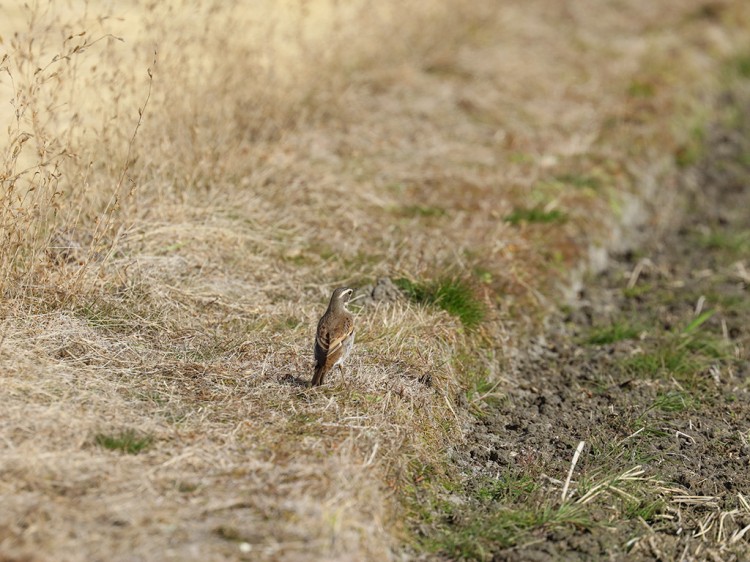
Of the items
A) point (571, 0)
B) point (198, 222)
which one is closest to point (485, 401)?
point (198, 222)

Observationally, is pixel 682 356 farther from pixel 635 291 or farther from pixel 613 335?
pixel 635 291

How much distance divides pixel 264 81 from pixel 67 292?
315cm

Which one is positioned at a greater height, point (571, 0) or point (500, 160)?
point (571, 0)

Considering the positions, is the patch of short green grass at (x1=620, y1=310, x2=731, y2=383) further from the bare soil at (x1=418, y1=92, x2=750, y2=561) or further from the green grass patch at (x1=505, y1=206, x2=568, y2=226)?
the green grass patch at (x1=505, y1=206, x2=568, y2=226)

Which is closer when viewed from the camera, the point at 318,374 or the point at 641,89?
the point at 318,374

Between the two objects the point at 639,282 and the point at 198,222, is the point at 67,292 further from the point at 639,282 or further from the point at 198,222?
the point at 639,282

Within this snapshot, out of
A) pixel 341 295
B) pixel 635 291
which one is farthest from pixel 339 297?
pixel 635 291

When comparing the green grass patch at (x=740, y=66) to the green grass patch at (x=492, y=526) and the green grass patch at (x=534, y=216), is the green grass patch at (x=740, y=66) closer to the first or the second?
the green grass patch at (x=534, y=216)

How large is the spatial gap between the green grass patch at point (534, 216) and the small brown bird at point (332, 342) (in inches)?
107

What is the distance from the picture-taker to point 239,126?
7.62 metres

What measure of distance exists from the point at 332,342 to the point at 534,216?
3.19 m

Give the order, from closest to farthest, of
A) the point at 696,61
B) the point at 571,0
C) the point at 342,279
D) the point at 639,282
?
the point at 342,279, the point at 639,282, the point at 696,61, the point at 571,0

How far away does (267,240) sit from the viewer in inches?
251

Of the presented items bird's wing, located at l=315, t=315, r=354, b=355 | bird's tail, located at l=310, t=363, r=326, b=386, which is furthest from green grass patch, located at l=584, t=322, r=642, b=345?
bird's tail, located at l=310, t=363, r=326, b=386
